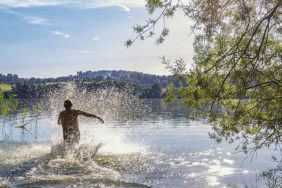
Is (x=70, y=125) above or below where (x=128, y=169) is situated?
above

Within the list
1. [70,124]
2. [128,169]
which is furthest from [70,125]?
[128,169]

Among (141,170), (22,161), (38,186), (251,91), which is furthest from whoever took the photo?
(22,161)

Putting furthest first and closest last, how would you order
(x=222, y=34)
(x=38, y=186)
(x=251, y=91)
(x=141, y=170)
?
(x=141, y=170)
(x=38, y=186)
(x=251, y=91)
(x=222, y=34)

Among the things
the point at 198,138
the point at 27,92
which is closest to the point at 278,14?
the point at 198,138

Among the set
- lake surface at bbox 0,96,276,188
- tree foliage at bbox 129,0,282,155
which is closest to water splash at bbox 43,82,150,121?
lake surface at bbox 0,96,276,188

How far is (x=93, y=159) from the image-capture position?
2000cm

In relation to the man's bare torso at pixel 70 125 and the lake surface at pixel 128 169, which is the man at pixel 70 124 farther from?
the lake surface at pixel 128 169

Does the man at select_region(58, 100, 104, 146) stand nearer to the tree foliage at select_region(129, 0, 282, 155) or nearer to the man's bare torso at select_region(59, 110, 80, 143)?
the man's bare torso at select_region(59, 110, 80, 143)

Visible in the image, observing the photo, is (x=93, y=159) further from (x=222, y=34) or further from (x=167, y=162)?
(x=222, y=34)

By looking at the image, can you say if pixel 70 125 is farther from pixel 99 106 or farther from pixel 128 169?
pixel 99 106

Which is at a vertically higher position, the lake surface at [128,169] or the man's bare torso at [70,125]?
the man's bare torso at [70,125]

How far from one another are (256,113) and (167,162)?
10793 millimetres

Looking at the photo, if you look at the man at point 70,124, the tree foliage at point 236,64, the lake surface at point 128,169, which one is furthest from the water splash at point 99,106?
the tree foliage at point 236,64

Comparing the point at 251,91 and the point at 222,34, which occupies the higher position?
the point at 222,34
